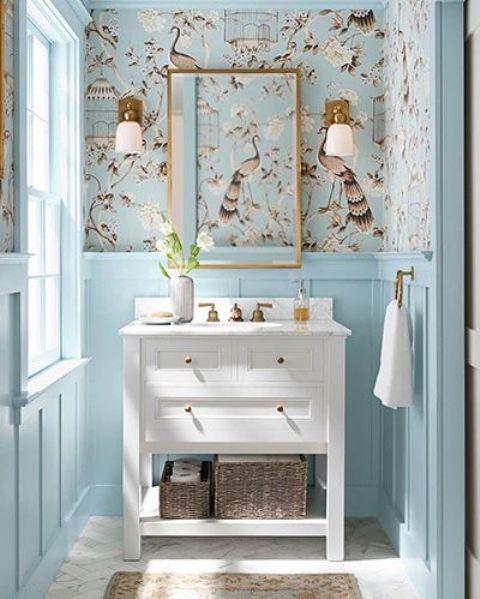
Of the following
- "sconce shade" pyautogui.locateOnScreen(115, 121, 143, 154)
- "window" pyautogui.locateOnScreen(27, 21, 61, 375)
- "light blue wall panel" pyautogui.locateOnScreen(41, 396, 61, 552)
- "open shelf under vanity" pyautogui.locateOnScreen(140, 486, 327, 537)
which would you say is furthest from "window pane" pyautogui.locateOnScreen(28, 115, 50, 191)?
"open shelf under vanity" pyautogui.locateOnScreen(140, 486, 327, 537)

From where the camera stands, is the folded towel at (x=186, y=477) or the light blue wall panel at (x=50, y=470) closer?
the light blue wall panel at (x=50, y=470)

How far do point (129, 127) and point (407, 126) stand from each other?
1251mm

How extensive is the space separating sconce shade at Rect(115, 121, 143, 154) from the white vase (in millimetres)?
646

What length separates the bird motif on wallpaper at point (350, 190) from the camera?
4.01 metres

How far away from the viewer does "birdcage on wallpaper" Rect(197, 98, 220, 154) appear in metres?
3.96

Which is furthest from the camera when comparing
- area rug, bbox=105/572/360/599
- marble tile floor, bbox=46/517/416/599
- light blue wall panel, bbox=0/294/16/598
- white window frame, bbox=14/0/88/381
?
white window frame, bbox=14/0/88/381

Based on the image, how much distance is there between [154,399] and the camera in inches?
134

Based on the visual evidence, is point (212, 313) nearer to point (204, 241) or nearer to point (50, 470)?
point (204, 241)

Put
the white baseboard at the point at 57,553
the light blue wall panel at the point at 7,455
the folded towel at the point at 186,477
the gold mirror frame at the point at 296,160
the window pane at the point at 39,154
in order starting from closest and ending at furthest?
the light blue wall panel at the point at 7,455, the white baseboard at the point at 57,553, the window pane at the point at 39,154, the folded towel at the point at 186,477, the gold mirror frame at the point at 296,160

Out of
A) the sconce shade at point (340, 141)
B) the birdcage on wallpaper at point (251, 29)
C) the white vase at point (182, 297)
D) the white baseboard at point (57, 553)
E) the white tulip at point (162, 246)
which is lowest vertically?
the white baseboard at point (57, 553)

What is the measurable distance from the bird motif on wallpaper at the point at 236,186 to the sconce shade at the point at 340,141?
350 millimetres

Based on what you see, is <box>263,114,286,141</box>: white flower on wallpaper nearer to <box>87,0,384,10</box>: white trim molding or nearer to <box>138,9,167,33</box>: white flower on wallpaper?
<box>87,0,384,10</box>: white trim molding

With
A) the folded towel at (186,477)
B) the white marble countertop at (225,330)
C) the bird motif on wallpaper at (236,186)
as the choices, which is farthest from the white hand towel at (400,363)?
the bird motif on wallpaper at (236,186)

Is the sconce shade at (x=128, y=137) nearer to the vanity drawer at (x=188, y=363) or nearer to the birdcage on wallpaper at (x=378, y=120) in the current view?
the vanity drawer at (x=188, y=363)
